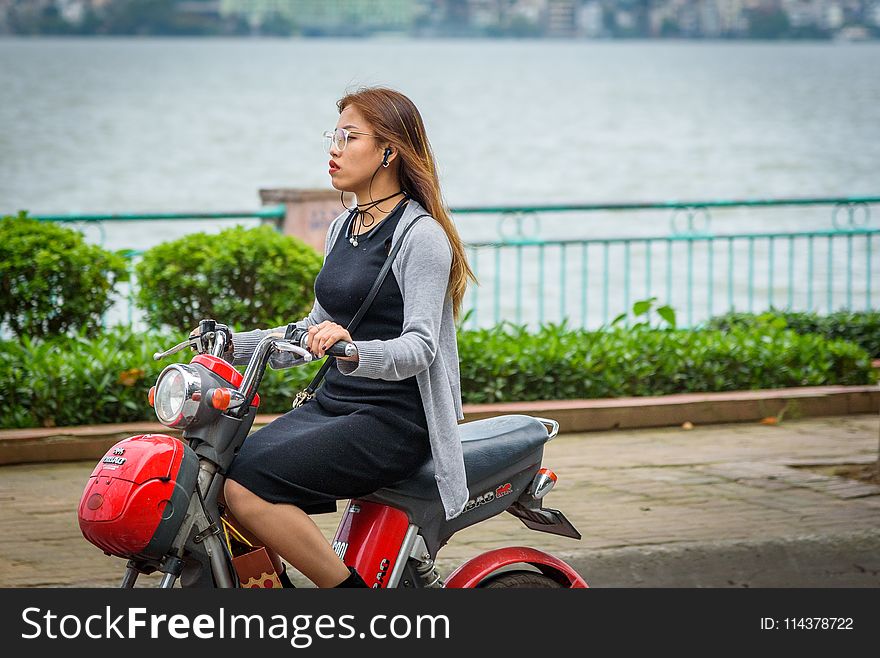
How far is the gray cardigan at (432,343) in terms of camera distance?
3.88 m

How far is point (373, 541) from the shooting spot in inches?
161

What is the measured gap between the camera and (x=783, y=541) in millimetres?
6262

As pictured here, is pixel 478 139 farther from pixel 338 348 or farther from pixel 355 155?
pixel 338 348

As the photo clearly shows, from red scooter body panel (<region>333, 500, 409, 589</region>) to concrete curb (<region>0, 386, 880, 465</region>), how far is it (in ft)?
12.0

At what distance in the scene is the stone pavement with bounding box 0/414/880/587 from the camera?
19.6ft

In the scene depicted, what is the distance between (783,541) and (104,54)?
167 meters

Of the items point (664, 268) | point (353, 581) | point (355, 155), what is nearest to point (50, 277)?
point (355, 155)

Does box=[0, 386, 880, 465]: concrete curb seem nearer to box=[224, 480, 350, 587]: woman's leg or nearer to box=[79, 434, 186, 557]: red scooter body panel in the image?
box=[224, 480, 350, 587]: woman's leg

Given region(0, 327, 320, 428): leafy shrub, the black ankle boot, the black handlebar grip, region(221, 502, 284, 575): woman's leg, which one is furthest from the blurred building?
the black handlebar grip

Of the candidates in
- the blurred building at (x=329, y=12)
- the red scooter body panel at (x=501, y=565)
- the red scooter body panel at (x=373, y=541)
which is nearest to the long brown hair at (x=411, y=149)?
the red scooter body panel at (x=373, y=541)

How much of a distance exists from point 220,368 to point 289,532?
1.68 ft

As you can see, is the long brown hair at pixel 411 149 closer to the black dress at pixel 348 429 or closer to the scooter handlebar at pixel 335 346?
the black dress at pixel 348 429
